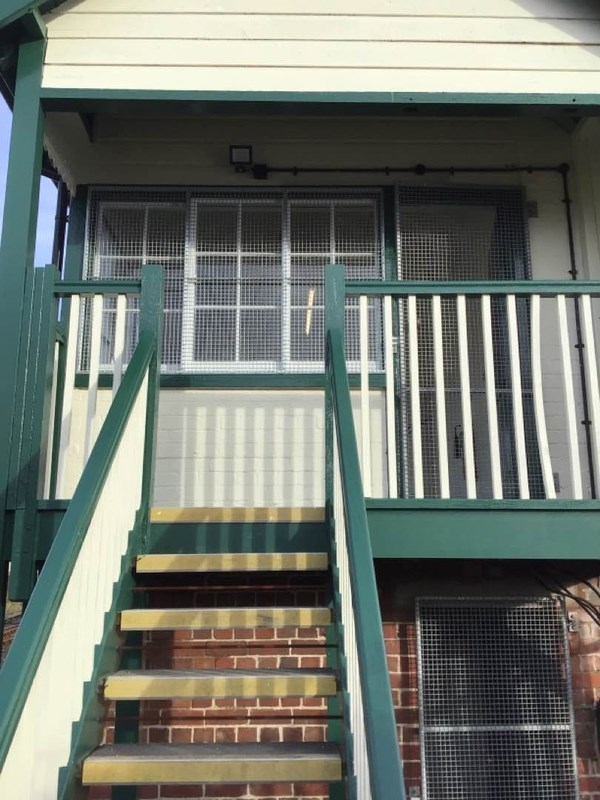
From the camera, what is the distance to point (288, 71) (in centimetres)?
453

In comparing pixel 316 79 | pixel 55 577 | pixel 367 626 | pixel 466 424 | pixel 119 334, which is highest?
pixel 316 79

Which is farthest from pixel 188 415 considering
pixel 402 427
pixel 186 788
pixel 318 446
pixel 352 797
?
pixel 352 797

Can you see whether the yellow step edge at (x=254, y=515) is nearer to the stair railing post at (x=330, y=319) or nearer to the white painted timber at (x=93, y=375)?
the stair railing post at (x=330, y=319)

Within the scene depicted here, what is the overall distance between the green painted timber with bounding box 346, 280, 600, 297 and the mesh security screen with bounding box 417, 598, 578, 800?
77.3 inches

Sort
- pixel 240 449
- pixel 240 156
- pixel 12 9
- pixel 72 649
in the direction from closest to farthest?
pixel 72 649
pixel 12 9
pixel 240 449
pixel 240 156

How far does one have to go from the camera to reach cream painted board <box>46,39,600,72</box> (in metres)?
4.53

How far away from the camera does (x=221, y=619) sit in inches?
122

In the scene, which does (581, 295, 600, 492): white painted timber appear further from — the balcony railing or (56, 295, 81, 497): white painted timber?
(56, 295, 81, 497): white painted timber

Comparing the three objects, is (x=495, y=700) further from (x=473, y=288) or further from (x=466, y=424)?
(x=473, y=288)

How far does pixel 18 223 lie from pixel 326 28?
2.14 m

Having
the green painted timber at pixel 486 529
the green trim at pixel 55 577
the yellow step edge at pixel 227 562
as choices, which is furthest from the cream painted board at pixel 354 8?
the yellow step edge at pixel 227 562

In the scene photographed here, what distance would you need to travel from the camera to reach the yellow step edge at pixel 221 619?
3.04m

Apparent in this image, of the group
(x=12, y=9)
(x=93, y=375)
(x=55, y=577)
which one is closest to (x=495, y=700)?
(x=93, y=375)

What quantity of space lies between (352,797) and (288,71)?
3846 millimetres
